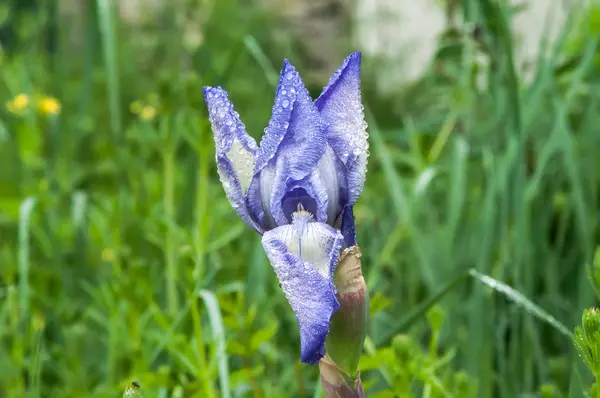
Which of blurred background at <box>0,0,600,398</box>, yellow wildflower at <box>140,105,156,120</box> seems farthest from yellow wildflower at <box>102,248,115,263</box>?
yellow wildflower at <box>140,105,156,120</box>

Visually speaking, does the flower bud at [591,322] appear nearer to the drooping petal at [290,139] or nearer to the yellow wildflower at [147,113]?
the drooping petal at [290,139]

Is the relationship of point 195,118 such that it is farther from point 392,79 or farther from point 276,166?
point 392,79

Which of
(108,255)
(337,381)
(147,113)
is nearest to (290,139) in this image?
(337,381)

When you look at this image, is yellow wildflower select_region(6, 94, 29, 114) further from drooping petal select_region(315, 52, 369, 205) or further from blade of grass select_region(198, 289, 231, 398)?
drooping petal select_region(315, 52, 369, 205)

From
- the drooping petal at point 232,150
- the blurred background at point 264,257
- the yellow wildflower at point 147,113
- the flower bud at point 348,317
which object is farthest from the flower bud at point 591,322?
the yellow wildflower at point 147,113

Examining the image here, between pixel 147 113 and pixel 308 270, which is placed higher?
pixel 147 113

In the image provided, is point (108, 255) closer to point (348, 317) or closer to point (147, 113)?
point (147, 113)
